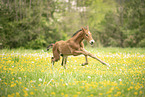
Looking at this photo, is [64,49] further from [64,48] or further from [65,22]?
[65,22]

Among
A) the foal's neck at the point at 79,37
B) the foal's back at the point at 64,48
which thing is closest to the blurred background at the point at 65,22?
the foal's back at the point at 64,48

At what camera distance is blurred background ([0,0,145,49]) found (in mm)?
18484

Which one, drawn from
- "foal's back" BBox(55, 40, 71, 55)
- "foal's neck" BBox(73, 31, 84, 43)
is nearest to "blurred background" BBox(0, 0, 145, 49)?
"foal's back" BBox(55, 40, 71, 55)

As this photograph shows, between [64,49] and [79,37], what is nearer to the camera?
[79,37]

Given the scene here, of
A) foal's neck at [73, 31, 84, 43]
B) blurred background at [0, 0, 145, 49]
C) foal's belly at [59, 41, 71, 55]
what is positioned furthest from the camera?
blurred background at [0, 0, 145, 49]

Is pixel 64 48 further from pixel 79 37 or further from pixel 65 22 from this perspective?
pixel 65 22

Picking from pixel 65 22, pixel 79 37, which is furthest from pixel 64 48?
pixel 65 22

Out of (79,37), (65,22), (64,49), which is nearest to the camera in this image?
(79,37)

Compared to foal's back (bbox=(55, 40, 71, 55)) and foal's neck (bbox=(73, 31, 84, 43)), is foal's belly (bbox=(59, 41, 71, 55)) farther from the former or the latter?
foal's neck (bbox=(73, 31, 84, 43))

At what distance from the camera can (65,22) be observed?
25203mm

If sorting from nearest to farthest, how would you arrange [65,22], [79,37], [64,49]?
[79,37], [64,49], [65,22]

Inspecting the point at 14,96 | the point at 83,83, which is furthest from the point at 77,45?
the point at 14,96

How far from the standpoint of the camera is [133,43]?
24312mm

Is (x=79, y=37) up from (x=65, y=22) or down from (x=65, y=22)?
up
